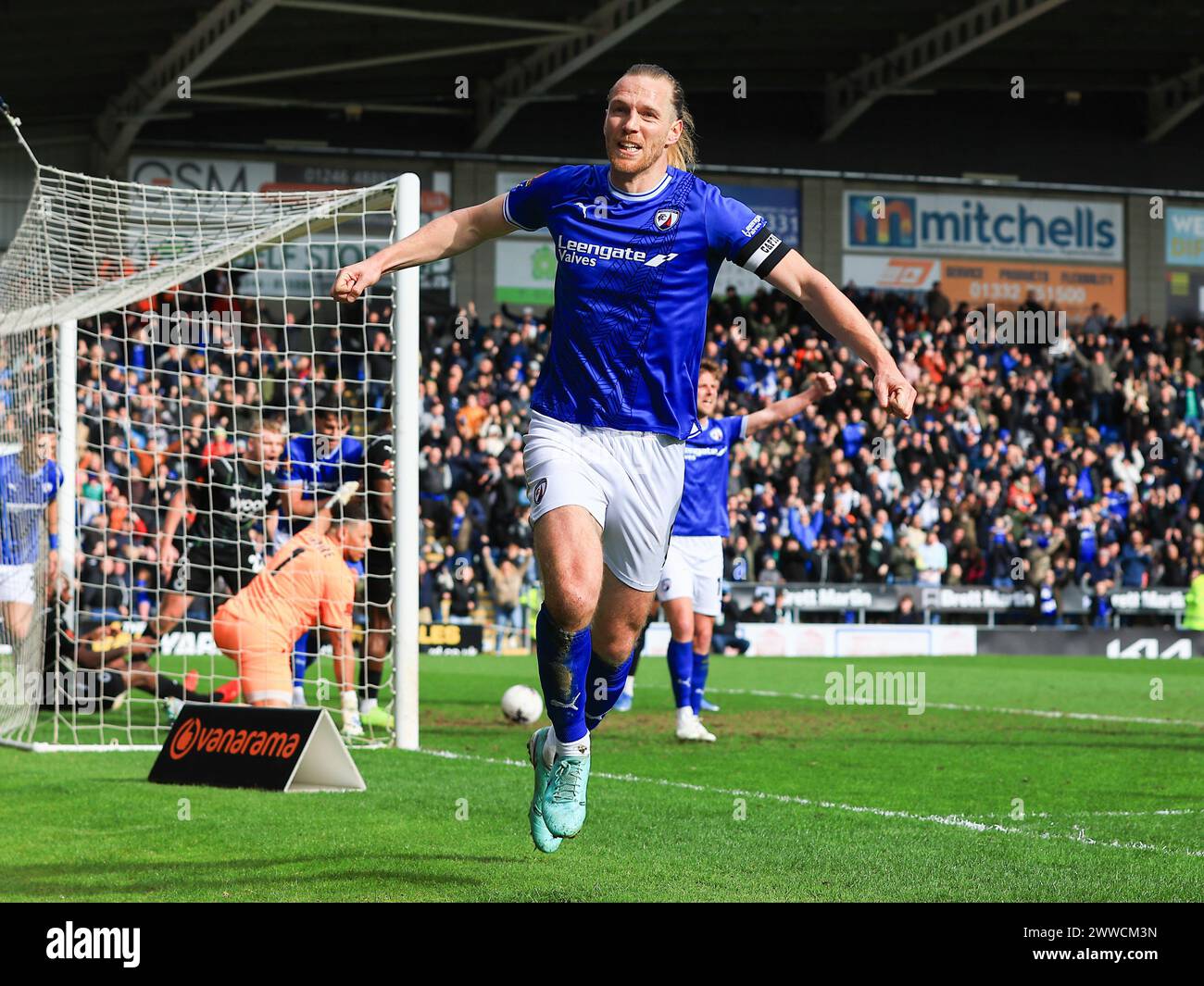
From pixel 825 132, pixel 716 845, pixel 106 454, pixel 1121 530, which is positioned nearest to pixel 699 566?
pixel 716 845

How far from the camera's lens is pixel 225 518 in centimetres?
1297

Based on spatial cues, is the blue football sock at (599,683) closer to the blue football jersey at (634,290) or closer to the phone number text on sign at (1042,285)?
the blue football jersey at (634,290)

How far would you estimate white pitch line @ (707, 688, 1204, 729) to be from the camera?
1353 cm

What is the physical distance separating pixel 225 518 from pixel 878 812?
271 inches

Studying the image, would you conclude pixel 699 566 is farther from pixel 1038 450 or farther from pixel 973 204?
pixel 973 204

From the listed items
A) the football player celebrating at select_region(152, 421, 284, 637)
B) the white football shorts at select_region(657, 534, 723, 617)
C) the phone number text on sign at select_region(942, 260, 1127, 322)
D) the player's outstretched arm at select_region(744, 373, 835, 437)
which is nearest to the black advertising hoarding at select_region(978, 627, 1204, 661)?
the phone number text on sign at select_region(942, 260, 1127, 322)

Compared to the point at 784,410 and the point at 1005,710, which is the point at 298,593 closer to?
the point at 784,410

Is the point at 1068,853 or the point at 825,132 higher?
the point at 825,132

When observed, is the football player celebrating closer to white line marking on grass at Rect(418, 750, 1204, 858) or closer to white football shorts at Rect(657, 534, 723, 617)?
white football shorts at Rect(657, 534, 723, 617)

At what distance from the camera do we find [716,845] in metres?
6.61

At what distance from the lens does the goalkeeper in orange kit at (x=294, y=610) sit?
10469mm

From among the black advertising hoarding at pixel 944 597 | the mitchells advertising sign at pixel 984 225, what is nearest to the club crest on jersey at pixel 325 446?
the black advertising hoarding at pixel 944 597

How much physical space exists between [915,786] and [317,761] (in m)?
3.24

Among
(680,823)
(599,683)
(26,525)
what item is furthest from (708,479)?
(599,683)
